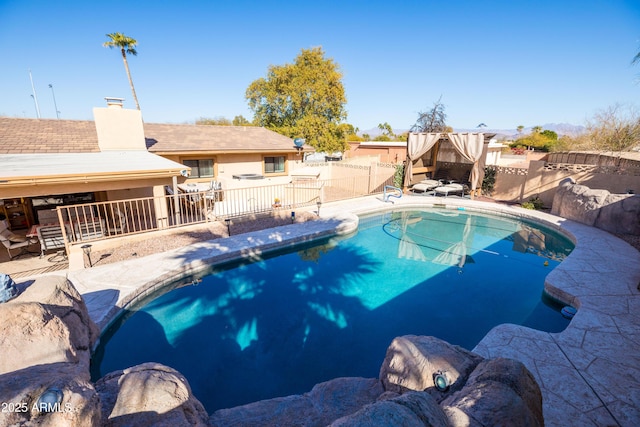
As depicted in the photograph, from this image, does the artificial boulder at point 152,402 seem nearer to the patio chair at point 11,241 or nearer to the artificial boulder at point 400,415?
the artificial boulder at point 400,415

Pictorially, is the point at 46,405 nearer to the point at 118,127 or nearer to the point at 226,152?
the point at 118,127

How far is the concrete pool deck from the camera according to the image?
385 centimetres

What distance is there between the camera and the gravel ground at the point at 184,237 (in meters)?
8.29

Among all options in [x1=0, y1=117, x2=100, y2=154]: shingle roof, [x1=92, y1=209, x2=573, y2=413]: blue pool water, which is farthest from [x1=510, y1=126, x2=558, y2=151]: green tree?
[x1=0, y1=117, x2=100, y2=154]: shingle roof

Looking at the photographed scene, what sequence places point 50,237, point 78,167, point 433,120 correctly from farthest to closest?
point 433,120 < point 78,167 < point 50,237

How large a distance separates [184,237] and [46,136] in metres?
7.82

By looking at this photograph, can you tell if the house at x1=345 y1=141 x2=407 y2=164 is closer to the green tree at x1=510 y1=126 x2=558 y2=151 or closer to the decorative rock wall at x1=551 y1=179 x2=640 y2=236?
the decorative rock wall at x1=551 y1=179 x2=640 y2=236

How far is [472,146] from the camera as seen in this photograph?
15.2 meters

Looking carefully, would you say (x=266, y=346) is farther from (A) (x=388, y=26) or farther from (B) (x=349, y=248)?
(A) (x=388, y=26)

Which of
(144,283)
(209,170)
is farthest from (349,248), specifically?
(209,170)

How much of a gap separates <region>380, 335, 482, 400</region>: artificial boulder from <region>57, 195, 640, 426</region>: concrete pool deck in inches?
53.8

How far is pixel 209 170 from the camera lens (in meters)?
15.4

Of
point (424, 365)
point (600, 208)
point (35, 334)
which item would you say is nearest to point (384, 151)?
point (600, 208)

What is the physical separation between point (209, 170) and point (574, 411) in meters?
15.6
